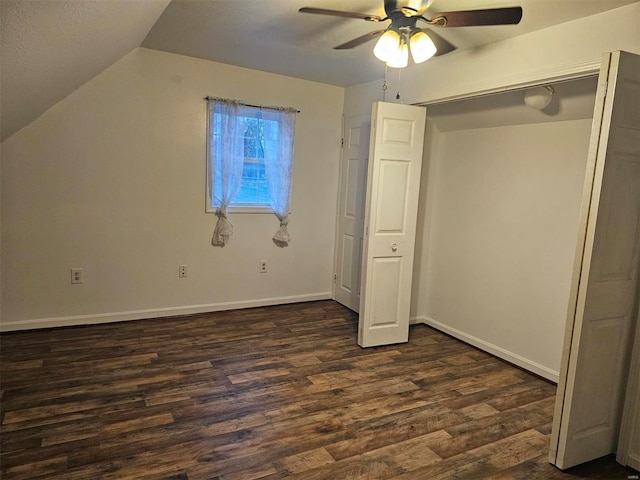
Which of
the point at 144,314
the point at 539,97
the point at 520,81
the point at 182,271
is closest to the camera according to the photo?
the point at 520,81

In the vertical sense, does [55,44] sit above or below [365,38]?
below

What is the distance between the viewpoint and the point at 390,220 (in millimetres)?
3572

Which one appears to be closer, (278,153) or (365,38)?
(365,38)

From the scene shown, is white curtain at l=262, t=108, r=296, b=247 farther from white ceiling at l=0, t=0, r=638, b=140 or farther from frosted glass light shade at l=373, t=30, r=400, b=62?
frosted glass light shade at l=373, t=30, r=400, b=62

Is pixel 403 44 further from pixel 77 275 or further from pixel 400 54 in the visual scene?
pixel 77 275

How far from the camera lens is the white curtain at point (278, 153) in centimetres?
429

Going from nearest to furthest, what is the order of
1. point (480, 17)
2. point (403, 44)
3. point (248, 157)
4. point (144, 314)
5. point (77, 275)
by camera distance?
point (480, 17) → point (403, 44) → point (77, 275) → point (144, 314) → point (248, 157)

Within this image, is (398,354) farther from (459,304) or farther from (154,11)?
(154,11)

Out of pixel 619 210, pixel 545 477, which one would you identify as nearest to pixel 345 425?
pixel 545 477

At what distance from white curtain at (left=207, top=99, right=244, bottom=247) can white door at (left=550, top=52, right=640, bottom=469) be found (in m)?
3.00

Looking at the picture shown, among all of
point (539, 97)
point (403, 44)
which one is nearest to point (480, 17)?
point (403, 44)

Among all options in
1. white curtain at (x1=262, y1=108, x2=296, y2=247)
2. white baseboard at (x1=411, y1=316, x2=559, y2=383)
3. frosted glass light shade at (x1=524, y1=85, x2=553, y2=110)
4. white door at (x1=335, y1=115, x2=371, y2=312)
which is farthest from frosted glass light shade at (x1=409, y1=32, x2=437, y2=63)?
white baseboard at (x1=411, y1=316, x2=559, y2=383)

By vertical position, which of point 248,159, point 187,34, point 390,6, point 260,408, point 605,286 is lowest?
point 260,408

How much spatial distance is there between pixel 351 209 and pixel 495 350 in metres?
2.00
